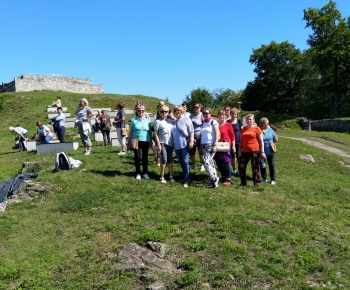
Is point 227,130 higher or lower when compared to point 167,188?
higher

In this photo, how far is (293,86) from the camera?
5338 centimetres

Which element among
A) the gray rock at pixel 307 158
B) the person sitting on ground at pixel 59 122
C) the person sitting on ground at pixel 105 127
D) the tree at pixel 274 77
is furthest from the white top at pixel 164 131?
the tree at pixel 274 77

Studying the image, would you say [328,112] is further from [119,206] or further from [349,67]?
[119,206]

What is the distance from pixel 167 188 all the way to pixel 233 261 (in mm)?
3196

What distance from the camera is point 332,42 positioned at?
118 ft

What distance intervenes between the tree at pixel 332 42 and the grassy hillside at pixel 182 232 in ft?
101

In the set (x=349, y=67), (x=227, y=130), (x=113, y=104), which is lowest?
(x=227, y=130)

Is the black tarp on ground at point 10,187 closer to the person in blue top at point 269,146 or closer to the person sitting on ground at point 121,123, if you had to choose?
the person sitting on ground at point 121,123

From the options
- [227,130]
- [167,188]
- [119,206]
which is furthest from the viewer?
[227,130]

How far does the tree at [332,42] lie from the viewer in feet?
117

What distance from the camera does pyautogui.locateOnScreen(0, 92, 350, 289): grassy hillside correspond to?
4746 mm

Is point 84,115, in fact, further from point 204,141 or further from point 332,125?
point 332,125

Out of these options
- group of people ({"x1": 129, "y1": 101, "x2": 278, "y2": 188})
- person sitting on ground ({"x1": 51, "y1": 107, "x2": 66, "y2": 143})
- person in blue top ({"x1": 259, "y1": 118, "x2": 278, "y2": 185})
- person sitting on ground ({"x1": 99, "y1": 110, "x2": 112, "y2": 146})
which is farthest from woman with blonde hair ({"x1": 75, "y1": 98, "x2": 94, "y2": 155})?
person in blue top ({"x1": 259, "y1": 118, "x2": 278, "y2": 185})

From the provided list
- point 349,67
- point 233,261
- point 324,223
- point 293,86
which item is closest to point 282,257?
point 233,261
